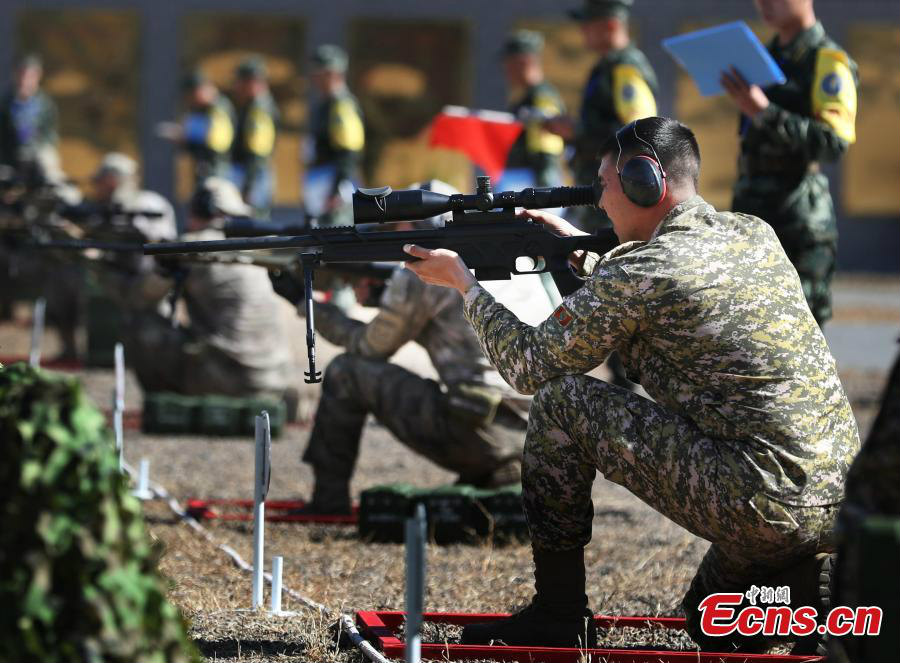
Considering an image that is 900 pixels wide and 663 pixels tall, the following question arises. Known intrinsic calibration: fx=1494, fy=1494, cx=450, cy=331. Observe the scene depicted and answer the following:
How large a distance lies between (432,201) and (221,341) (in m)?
4.52

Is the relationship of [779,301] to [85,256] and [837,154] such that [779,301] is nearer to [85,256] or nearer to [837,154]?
[837,154]

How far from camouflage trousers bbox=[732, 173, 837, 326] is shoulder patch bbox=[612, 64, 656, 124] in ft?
6.15

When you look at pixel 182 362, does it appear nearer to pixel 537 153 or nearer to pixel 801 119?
pixel 537 153

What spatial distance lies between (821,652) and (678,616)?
0.73 metres

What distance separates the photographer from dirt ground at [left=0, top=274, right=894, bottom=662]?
4.27 metres

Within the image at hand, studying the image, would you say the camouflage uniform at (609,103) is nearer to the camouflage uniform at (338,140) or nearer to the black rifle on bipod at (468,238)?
the black rifle on bipod at (468,238)

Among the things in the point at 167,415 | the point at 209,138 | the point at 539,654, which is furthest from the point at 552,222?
the point at 209,138

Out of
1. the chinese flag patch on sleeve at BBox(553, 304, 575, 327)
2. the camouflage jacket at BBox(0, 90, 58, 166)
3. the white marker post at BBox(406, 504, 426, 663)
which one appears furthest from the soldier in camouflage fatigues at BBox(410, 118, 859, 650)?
the camouflage jacket at BBox(0, 90, 58, 166)

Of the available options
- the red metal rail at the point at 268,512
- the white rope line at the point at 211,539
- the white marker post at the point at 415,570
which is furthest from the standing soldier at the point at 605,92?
the white marker post at the point at 415,570

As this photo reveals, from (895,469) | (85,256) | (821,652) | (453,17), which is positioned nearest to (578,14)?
(85,256)

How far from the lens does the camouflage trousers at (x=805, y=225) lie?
625 cm

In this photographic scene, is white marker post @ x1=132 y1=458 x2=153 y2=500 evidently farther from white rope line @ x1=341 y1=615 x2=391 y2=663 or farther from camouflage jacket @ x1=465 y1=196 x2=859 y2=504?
camouflage jacket @ x1=465 y1=196 x2=859 y2=504

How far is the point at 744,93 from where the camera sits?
20.0 ft

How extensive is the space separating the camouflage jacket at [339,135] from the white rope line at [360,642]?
10049 millimetres
